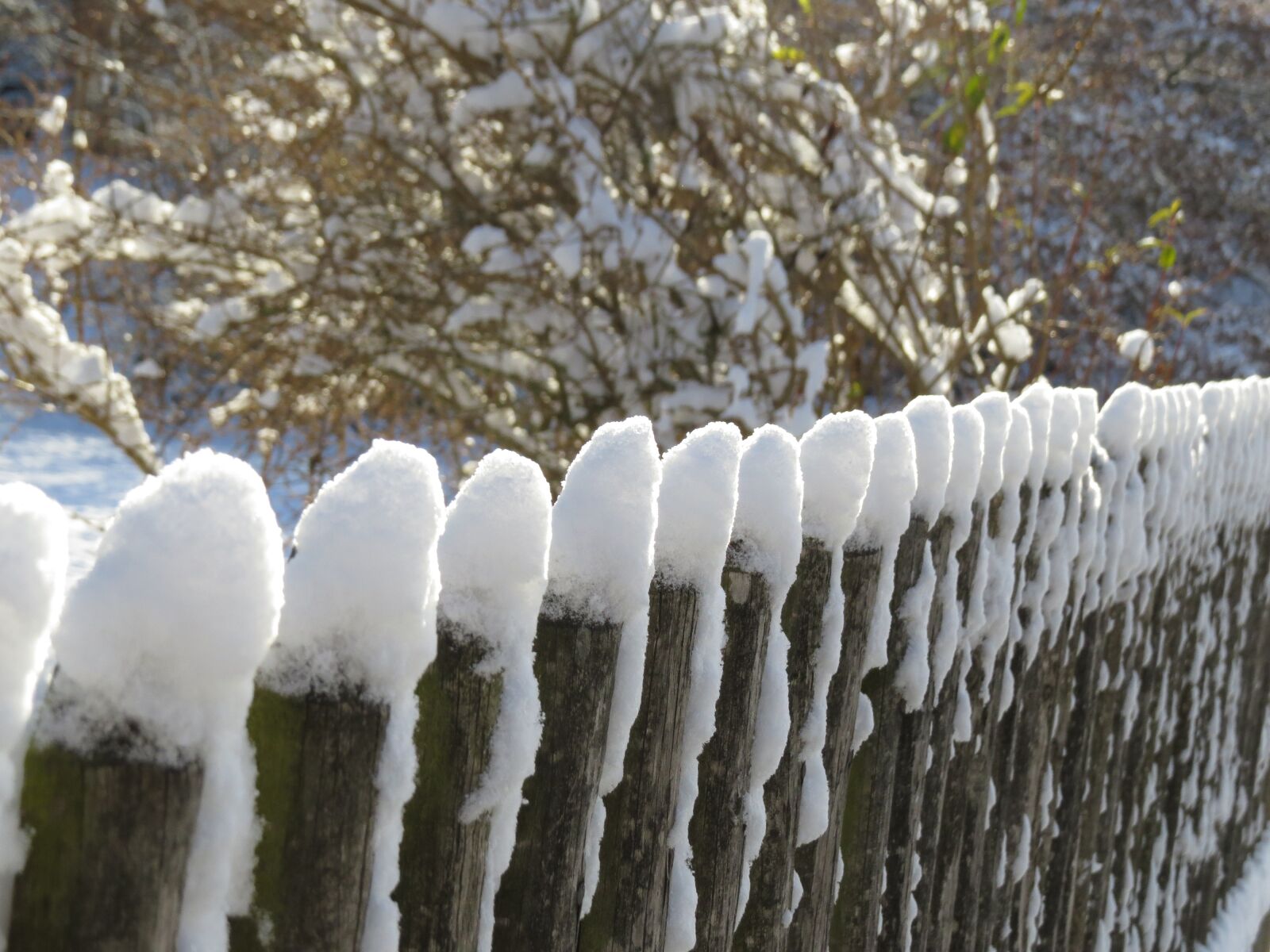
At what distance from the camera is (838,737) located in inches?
64.6

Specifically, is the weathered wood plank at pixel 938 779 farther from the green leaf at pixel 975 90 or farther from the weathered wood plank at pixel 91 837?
the green leaf at pixel 975 90

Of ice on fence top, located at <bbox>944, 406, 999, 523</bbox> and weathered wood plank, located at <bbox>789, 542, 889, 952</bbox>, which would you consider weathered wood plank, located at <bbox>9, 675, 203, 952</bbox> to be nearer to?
weathered wood plank, located at <bbox>789, 542, 889, 952</bbox>

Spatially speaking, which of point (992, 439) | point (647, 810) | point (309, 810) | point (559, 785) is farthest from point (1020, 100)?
point (309, 810)

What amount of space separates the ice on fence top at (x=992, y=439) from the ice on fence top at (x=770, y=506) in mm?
736

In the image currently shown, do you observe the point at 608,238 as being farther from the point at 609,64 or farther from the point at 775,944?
the point at 775,944

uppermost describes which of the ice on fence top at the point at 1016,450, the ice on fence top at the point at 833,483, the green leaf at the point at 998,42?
the green leaf at the point at 998,42

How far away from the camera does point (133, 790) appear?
30.2 inches

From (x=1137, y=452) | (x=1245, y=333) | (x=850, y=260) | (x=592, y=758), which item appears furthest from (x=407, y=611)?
(x=1245, y=333)

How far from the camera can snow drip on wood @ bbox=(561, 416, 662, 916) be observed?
1.11 metres

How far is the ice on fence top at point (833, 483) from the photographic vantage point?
1.52 metres

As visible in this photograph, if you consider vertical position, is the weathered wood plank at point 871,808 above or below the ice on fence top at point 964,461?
below

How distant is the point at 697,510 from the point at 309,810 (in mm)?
523

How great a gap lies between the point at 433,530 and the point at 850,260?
4.13 metres

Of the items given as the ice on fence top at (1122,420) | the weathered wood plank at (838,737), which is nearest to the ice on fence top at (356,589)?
the weathered wood plank at (838,737)
